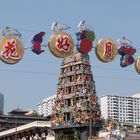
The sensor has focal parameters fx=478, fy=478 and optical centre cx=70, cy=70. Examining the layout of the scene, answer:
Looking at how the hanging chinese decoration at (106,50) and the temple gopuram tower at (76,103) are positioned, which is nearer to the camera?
the hanging chinese decoration at (106,50)

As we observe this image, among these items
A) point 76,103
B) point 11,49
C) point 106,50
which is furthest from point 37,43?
point 76,103

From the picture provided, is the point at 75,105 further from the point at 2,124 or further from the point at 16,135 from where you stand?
the point at 2,124

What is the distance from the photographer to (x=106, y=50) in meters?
37.8

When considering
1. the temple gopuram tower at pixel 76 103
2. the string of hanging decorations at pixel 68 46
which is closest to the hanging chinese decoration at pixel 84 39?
the string of hanging decorations at pixel 68 46

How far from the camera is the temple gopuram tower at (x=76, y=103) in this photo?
64.3m

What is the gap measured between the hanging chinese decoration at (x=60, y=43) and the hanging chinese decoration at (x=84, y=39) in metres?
0.67

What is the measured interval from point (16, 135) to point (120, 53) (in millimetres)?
41896

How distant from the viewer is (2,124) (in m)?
120

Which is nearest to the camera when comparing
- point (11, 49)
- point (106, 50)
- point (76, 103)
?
point (11, 49)

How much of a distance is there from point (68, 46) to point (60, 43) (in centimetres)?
75

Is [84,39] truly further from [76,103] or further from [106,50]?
[76,103]

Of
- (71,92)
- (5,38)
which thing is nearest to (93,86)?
(71,92)

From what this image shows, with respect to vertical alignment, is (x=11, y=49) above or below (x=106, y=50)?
below

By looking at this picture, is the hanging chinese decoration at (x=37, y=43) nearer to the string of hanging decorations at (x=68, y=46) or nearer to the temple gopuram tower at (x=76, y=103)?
the string of hanging decorations at (x=68, y=46)
